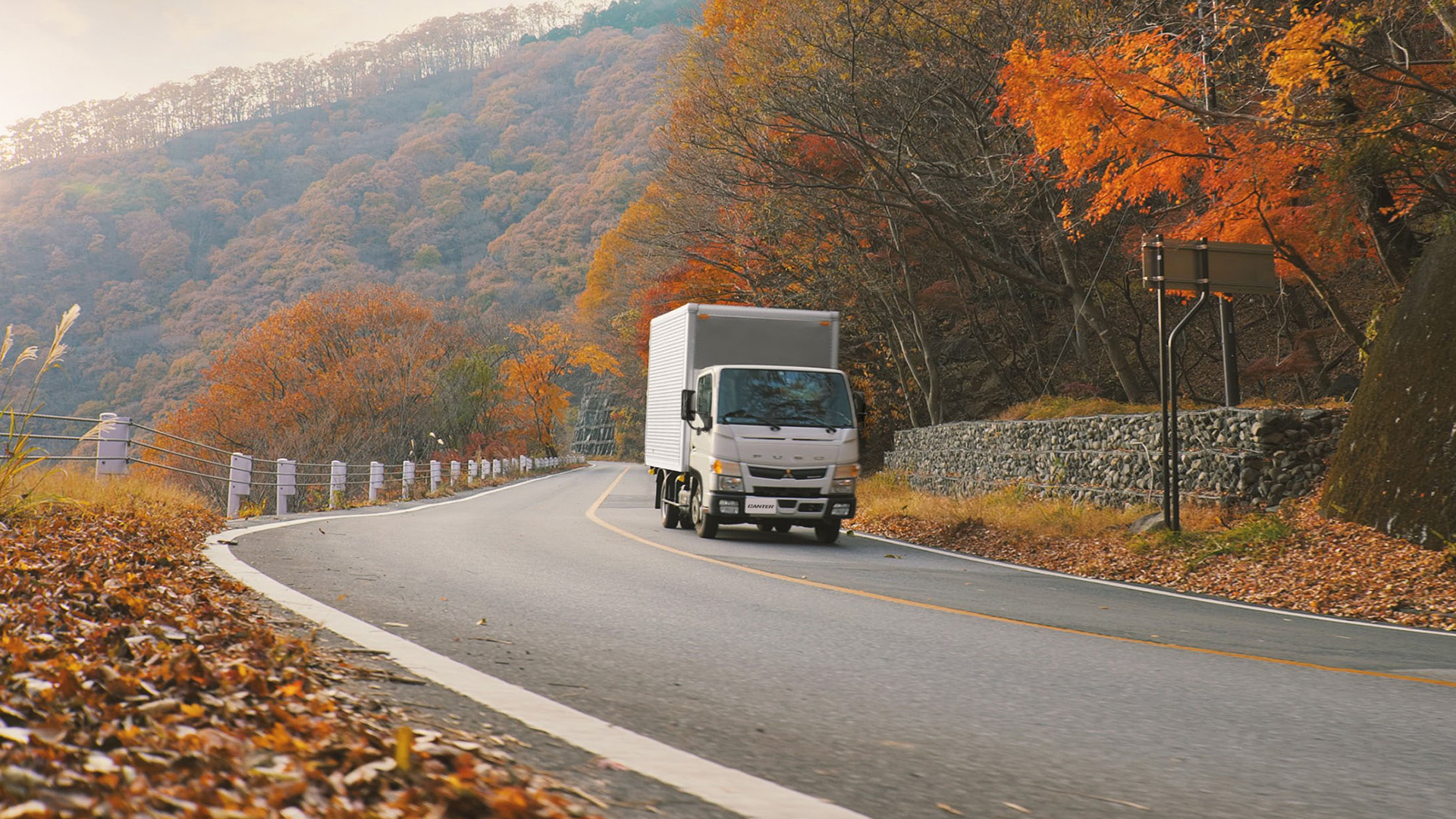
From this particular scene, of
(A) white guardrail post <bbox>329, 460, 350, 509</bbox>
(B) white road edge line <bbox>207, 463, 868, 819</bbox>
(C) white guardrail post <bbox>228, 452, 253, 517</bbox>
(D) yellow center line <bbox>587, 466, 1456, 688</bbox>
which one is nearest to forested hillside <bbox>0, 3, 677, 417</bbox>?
(A) white guardrail post <bbox>329, 460, 350, 509</bbox>

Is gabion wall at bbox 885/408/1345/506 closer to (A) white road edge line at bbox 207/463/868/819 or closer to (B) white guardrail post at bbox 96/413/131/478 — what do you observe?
(A) white road edge line at bbox 207/463/868/819

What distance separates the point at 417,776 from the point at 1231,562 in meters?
11.0

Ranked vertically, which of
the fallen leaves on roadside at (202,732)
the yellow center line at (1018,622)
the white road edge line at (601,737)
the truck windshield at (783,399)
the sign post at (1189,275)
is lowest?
the yellow center line at (1018,622)

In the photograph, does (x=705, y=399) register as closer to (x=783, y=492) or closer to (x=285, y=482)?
(x=783, y=492)

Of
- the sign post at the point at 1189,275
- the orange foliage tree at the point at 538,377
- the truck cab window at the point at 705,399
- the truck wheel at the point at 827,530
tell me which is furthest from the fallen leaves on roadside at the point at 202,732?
the orange foliage tree at the point at 538,377

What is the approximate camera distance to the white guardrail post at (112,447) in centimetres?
1338

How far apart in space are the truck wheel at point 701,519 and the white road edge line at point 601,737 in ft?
29.7

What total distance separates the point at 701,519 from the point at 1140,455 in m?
6.67

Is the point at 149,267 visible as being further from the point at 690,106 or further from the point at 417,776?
the point at 417,776

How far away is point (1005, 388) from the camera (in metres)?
33.7

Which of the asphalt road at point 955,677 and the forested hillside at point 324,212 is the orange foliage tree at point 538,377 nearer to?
the forested hillside at point 324,212

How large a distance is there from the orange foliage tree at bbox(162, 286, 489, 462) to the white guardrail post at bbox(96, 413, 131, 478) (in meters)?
31.3

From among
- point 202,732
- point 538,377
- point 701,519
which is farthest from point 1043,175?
point 538,377

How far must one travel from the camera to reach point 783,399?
15742 millimetres
